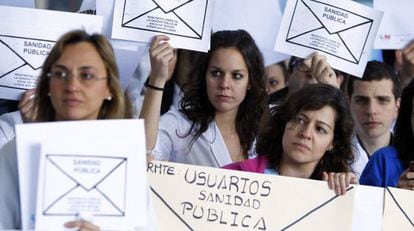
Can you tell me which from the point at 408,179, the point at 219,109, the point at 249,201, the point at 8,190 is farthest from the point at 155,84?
the point at 8,190

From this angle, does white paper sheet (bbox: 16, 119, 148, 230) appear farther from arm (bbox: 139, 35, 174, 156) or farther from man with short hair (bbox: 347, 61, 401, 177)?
man with short hair (bbox: 347, 61, 401, 177)

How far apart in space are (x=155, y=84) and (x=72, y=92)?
3.56ft

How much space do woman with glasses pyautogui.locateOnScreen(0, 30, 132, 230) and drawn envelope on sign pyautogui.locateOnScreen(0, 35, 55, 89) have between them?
2.76ft

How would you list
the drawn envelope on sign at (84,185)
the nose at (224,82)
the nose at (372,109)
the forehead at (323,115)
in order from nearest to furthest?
the drawn envelope on sign at (84,185) < the forehead at (323,115) < the nose at (224,82) < the nose at (372,109)

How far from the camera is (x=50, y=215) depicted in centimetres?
365

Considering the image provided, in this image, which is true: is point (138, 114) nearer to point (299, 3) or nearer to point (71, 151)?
point (299, 3)

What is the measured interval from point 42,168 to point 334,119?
1.46m

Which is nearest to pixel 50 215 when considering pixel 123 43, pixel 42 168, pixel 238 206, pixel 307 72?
pixel 42 168

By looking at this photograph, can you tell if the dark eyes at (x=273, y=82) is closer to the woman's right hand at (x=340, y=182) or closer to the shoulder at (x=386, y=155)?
the shoulder at (x=386, y=155)

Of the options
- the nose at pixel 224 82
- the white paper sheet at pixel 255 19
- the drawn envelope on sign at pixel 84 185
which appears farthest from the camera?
the white paper sheet at pixel 255 19

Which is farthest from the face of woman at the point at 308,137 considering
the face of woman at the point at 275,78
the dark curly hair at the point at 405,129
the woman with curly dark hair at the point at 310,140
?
the face of woman at the point at 275,78

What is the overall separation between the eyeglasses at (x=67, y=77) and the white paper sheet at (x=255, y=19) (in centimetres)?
195

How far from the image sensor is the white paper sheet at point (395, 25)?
5738mm

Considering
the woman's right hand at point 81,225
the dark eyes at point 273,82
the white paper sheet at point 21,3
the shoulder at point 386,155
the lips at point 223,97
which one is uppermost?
the white paper sheet at point 21,3
